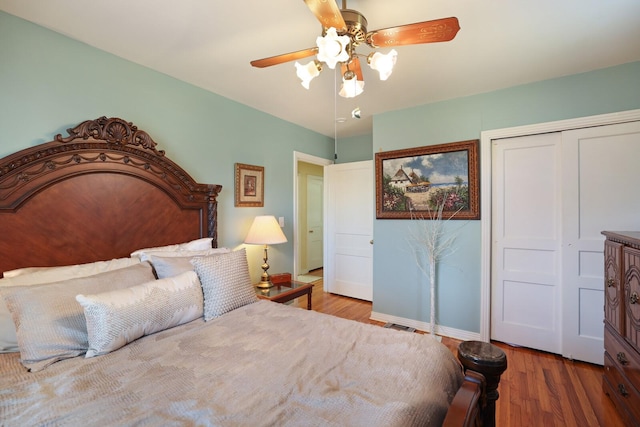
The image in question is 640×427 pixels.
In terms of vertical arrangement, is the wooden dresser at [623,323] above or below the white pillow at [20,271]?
below

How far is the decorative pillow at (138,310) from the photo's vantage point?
49.7 inches

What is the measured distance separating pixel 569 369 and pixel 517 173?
1.69 m

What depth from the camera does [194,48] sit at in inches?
78.4

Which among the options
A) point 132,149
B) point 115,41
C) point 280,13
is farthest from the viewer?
point 132,149

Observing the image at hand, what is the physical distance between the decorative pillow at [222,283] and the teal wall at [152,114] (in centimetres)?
98

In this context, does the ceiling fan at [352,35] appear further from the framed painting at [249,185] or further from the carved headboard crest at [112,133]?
the framed painting at [249,185]

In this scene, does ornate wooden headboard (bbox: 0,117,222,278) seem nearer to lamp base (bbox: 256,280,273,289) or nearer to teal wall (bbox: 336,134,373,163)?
lamp base (bbox: 256,280,273,289)

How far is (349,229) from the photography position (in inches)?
163

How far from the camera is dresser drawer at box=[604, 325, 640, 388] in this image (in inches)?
62.9

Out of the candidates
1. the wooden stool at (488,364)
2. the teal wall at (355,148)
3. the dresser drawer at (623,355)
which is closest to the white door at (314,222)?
the teal wall at (355,148)

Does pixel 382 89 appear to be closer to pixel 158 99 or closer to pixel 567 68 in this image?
pixel 567 68

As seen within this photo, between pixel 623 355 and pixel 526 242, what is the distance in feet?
3.51

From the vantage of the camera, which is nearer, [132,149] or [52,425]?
[52,425]

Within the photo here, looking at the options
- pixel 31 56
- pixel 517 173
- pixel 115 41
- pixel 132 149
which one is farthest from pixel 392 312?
pixel 31 56
